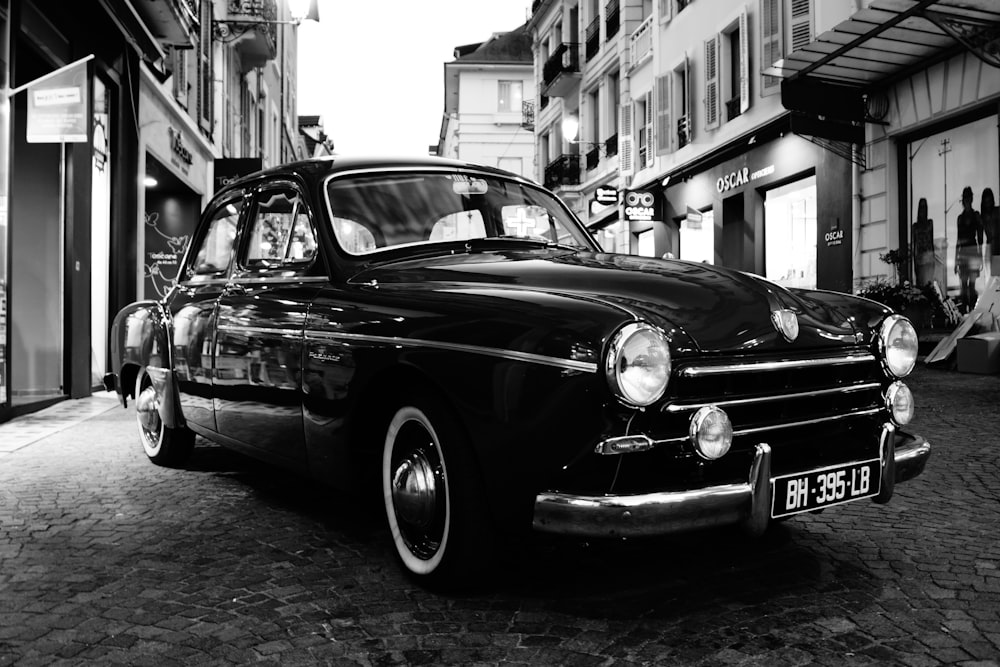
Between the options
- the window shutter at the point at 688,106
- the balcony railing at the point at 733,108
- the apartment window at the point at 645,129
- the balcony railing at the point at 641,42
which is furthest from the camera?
the balcony railing at the point at 641,42

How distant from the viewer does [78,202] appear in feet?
33.2

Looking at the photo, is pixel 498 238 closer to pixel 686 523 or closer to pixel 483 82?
pixel 686 523

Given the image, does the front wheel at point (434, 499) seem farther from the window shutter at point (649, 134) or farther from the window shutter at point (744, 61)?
the window shutter at point (649, 134)

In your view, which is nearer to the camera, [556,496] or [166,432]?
[556,496]

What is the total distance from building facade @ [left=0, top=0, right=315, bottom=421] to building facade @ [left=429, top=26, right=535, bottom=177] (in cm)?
3127

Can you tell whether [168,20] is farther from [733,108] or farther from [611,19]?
[611,19]

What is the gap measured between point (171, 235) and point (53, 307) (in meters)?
6.41

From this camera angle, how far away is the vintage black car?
2.53 m

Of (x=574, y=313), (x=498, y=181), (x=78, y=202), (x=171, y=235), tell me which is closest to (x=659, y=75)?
(x=171, y=235)

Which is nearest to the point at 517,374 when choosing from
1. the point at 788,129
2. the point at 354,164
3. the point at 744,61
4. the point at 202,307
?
the point at 354,164

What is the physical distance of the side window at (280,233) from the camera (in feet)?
12.9

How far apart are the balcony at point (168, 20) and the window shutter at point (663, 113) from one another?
10506 mm

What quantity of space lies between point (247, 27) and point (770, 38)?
10.8 metres

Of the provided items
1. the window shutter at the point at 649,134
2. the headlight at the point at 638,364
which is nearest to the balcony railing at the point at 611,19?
the window shutter at the point at 649,134
